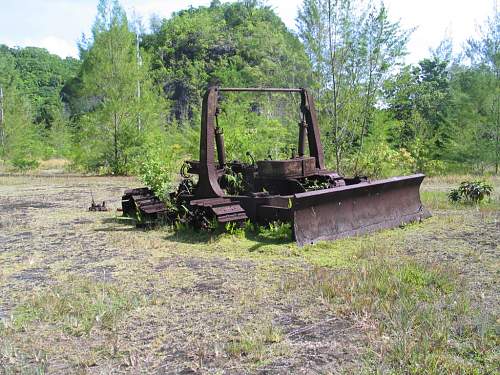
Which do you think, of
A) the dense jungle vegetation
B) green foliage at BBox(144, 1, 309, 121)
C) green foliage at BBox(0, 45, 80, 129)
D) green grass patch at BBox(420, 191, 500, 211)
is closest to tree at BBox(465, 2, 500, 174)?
the dense jungle vegetation

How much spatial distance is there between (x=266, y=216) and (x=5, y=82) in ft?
120

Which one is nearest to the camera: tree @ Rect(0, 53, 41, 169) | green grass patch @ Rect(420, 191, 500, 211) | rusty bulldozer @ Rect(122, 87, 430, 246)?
rusty bulldozer @ Rect(122, 87, 430, 246)

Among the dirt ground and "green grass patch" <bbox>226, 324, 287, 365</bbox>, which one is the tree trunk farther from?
"green grass patch" <bbox>226, 324, 287, 365</bbox>

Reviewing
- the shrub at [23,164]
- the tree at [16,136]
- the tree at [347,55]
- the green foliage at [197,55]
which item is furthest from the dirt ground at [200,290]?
the green foliage at [197,55]

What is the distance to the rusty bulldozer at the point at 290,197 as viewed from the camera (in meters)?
6.95

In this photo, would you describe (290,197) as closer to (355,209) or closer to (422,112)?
(355,209)

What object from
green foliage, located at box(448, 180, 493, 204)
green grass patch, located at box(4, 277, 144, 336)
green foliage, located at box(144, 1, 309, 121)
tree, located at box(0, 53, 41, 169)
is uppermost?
green foliage, located at box(144, 1, 309, 121)

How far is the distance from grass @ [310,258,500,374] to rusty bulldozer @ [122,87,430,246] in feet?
4.98

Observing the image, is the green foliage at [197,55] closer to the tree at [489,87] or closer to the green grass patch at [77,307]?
the tree at [489,87]

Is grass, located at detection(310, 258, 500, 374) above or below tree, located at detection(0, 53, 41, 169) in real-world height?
below

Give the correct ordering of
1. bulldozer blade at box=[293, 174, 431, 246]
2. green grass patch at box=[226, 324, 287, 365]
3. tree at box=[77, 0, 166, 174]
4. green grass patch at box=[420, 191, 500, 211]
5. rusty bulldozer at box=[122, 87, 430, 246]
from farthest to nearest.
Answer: tree at box=[77, 0, 166, 174] → green grass patch at box=[420, 191, 500, 211] → rusty bulldozer at box=[122, 87, 430, 246] → bulldozer blade at box=[293, 174, 431, 246] → green grass patch at box=[226, 324, 287, 365]

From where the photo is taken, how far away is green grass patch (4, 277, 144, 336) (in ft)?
12.9

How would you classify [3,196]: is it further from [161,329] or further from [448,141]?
[448,141]

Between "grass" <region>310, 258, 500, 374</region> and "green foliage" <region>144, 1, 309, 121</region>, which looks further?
"green foliage" <region>144, 1, 309, 121</region>
